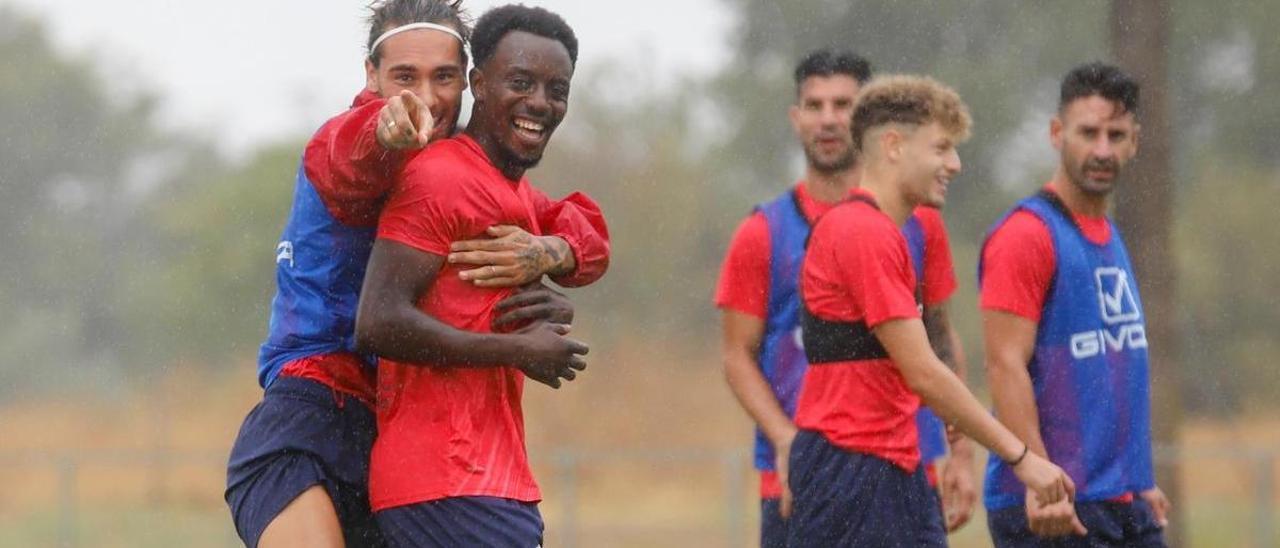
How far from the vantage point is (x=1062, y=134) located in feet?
21.8

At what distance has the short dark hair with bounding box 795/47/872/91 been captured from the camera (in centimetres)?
742

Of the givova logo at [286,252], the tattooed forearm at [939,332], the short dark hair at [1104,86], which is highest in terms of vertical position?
the short dark hair at [1104,86]

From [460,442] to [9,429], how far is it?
2126 centimetres

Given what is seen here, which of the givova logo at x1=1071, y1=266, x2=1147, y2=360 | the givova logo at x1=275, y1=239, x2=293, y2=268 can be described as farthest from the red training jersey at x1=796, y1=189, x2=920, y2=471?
the givova logo at x1=275, y1=239, x2=293, y2=268

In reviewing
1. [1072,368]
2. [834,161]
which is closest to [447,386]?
[1072,368]

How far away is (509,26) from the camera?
4.79 meters

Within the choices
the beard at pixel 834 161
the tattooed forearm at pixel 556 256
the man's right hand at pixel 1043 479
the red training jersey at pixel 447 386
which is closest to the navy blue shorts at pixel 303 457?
the red training jersey at pixel 447 386

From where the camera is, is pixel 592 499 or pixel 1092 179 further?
pixel 592 499

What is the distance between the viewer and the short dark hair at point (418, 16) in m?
5.02

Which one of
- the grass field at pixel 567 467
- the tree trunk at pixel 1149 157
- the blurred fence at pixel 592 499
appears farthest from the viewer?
the grass field at pixel 567 467

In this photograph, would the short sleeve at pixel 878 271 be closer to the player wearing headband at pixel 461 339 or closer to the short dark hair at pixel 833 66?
the player wearing headband at pixel 461 339

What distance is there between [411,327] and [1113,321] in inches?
108

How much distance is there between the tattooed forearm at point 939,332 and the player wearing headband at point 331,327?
2067 mm

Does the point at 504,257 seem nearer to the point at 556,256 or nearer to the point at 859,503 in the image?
the point at 556,256
